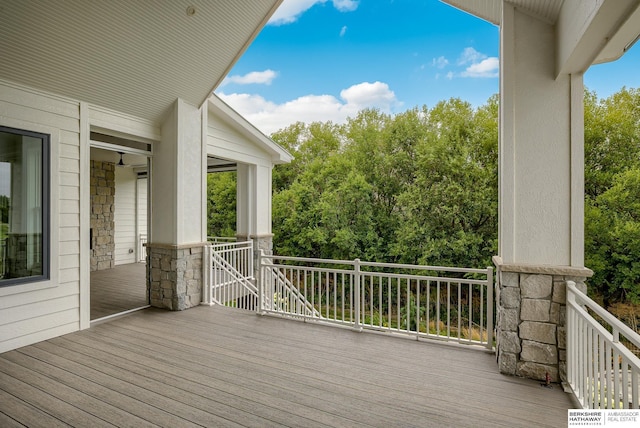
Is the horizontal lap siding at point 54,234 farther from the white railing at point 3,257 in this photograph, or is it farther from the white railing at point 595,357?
the white railing at point 595,357

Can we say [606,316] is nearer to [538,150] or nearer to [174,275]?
[538,150]

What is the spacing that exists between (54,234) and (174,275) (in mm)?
1670

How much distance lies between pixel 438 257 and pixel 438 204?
Result: 1.76 metres

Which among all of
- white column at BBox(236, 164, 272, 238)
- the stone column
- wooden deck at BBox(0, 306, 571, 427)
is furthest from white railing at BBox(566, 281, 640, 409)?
white column at BBox(236, 164, 272, 238)

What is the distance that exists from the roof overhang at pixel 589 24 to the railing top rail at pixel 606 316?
168cm

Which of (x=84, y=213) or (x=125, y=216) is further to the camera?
(x=125, y=216)

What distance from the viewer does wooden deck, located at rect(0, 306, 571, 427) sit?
2.44 metres

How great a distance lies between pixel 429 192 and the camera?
11.5m

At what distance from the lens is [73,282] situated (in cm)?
425

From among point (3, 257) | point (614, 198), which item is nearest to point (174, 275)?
point (3, 257)

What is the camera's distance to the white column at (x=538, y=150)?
2.90 m

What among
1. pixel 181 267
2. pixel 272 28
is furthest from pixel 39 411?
pixel 272 28

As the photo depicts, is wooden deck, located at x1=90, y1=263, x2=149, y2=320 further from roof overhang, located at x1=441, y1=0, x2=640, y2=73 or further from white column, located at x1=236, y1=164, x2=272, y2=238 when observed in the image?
roof overhang, located at x1=441, y1=0, x2=640, y2=73

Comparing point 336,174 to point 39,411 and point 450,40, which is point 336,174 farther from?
point 39,411
